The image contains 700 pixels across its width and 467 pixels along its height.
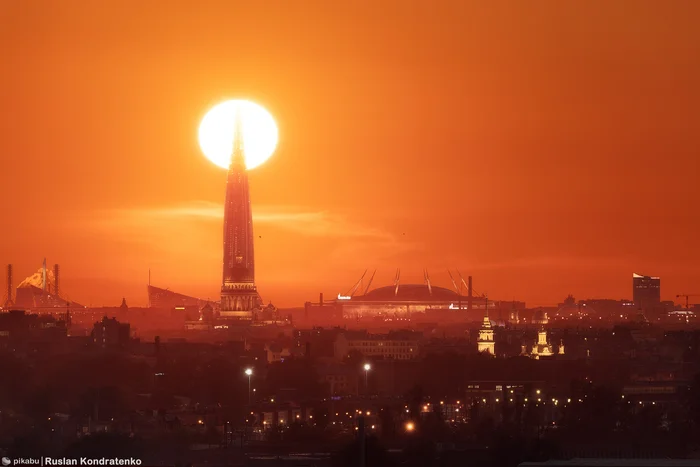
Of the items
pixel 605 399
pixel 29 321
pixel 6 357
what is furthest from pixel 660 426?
pixel 29 321

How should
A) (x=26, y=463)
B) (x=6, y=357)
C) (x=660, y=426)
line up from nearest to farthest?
1. (x=26, y=463)
2. (x=660, y=426)
3. (x=6, y=357)

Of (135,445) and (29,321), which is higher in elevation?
(29,321)

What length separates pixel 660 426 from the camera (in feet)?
283

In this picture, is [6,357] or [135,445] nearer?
[135,445]

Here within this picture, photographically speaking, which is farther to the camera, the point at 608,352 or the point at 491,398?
the point at 608,352

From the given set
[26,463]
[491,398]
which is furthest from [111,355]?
[26,463]

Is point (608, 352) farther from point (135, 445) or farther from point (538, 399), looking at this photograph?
point (135, 445)

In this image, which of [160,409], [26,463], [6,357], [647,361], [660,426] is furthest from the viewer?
[647,361]

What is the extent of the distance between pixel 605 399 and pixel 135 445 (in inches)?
1403

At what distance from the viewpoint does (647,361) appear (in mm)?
165000

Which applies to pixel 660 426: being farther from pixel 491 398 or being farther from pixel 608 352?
pixel 608 352

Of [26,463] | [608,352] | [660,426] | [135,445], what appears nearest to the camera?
[26,463]

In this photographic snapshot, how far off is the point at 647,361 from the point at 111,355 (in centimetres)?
4274

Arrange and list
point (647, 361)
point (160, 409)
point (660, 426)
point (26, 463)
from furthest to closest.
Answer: point (647, 361) → point (160, 409) → point (660, 426) → point (26, 463)
